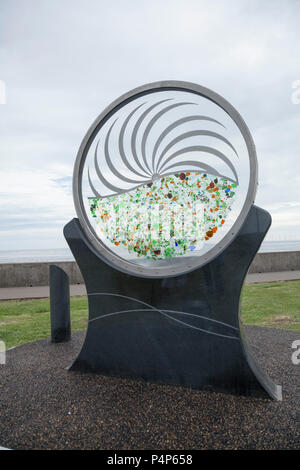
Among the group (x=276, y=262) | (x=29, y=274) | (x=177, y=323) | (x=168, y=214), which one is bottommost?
(x=276, y=262)

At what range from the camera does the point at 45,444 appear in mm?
2600

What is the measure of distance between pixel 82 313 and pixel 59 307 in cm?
228

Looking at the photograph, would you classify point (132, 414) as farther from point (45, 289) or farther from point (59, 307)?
point (45, 289)

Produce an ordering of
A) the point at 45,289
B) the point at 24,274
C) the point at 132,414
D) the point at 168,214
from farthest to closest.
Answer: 1. the point at 24,274
2. the point at 45,289
3. the point at 168,214
4. the point at 132,414

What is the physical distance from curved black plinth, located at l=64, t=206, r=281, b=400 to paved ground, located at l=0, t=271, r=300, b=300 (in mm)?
5811

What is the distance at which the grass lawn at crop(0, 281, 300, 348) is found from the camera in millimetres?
6129

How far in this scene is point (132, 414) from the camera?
9.91ft

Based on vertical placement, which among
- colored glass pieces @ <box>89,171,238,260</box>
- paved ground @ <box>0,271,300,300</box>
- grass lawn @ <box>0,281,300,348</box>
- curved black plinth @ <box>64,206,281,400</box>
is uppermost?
colored glass pieces @ <box>89,171,238,260</box>

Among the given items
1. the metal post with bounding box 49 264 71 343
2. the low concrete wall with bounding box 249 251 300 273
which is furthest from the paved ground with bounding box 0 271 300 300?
the metal post with bounding box 49 264 71 343

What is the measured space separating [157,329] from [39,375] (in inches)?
60.6

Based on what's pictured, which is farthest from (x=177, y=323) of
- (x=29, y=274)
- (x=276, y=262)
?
(x=276, y=262)

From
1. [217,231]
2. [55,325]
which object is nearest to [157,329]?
[217,231]

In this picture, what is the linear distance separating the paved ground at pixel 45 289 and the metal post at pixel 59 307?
406 cm

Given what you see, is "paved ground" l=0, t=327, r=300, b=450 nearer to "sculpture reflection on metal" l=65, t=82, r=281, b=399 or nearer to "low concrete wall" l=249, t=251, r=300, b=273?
"sculpture reflection on metal" l=65, t=82, r=281, b=399
